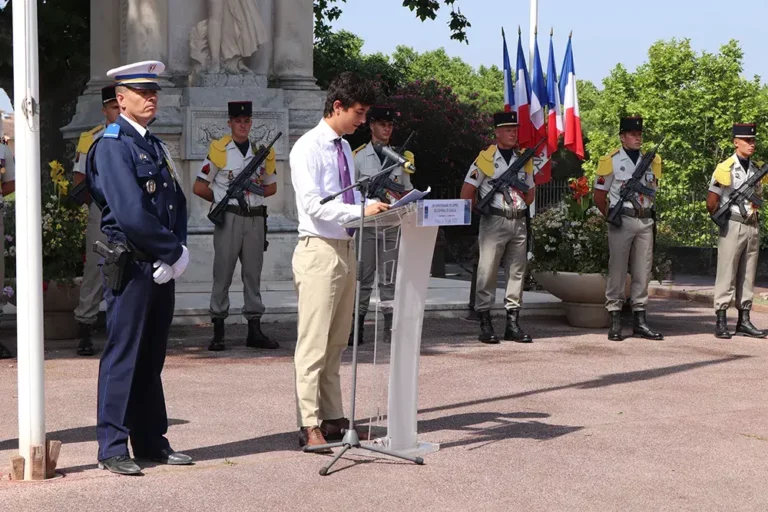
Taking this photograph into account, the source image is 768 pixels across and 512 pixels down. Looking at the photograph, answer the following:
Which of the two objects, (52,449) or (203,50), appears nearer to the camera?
(52,449)

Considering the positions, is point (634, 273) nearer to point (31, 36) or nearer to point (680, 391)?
point (680, 391)

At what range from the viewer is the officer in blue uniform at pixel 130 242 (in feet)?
21.4

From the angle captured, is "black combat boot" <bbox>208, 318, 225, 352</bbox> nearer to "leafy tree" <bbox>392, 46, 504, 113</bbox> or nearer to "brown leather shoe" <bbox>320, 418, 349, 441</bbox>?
"brown leather shoe" <bbox>320, 418, 349, 441</bbox>

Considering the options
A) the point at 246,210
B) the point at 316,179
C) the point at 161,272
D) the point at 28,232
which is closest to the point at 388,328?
the point at 316,179

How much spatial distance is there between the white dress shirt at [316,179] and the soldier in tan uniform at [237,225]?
471 centimetres

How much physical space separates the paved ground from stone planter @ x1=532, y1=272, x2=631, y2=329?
1426 millimetres

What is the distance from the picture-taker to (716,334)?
13367 mm

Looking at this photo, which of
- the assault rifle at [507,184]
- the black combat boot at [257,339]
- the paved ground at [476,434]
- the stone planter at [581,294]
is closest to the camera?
the paved ground at [476,434]

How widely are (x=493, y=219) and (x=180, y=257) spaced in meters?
6.48

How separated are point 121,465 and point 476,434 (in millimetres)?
2347

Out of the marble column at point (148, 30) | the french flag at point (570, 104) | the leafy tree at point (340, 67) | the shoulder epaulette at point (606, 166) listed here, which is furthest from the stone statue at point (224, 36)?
the leafy tree at point (340, 67)

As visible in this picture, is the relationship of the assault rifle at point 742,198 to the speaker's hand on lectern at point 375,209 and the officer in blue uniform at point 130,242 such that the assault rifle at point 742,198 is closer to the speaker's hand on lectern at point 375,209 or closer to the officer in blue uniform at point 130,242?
the speaker's hand on lectern at point 375,209

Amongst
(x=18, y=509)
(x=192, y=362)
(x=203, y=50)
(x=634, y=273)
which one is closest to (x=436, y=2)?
(x=203, y=50)

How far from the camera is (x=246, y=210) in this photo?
39.6 ft
